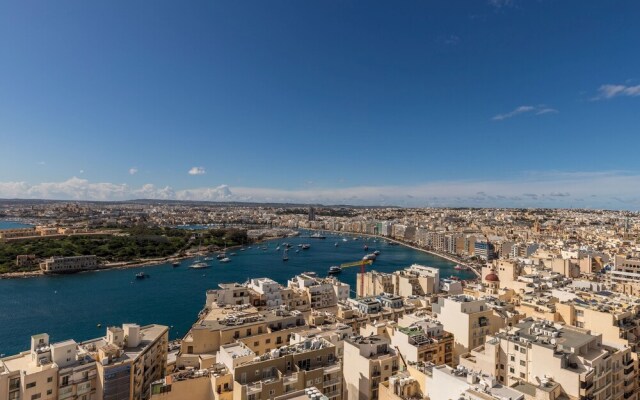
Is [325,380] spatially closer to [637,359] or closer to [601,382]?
[601,382]

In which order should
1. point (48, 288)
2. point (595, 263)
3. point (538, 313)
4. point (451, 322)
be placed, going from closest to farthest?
point (451, 322) → point (538, 313) → point (595, 263) → point (48, 288)

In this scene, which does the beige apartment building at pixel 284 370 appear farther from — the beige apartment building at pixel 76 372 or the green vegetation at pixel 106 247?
the green vegetation at pixel 106 247

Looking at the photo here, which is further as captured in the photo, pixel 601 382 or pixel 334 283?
pixel 334 283

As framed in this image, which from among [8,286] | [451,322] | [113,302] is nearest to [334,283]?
[451,322]

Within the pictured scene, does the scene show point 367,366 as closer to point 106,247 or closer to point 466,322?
point 466,322

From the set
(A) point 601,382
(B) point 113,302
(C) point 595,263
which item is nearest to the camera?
(A) point 601,382
